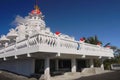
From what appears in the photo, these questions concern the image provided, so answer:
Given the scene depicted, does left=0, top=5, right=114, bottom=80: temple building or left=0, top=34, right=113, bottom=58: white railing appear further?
left=0, top=5, right=114, bottom=80: temple building

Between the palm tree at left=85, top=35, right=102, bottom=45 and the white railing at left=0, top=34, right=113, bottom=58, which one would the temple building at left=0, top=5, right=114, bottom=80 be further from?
the palm tree at left=85, top=35, right=102, bottom=45

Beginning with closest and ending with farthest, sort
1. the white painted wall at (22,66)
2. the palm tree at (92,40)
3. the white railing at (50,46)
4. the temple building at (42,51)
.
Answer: the white railing at (50,46), the temple building at (42,51), the white painted wall at (22,66), the palm tree at (92,40)

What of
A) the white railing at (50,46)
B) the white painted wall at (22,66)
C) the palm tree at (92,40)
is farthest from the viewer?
the palm tree at (92,40)

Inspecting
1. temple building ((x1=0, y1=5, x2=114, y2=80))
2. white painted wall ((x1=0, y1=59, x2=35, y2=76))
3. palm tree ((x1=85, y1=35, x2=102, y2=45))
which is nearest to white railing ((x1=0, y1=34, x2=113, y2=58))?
temple building ((x1=0, y1=5, x2=114, y2=80))

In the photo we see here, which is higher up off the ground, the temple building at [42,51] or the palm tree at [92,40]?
the palm tree at [92,40]

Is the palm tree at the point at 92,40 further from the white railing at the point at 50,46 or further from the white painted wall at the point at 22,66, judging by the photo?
the white painted wall at the point at 22,66

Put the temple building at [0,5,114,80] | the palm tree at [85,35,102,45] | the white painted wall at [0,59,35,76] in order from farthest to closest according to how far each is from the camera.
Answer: the palm tree at [85,35,102,45] → the white painted wall at [0,59,35,76] → the temple building at [0,5,114,80]

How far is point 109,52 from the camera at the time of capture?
19.0 m

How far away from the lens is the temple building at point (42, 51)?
34.4 feet

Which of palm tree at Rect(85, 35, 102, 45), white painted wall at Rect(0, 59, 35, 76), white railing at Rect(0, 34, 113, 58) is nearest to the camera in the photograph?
white railing at Rect(0, 34, 113, 58)

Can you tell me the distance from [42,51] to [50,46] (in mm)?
871

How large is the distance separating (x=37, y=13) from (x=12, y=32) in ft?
17.1

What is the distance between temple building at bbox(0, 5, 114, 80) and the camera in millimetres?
10484

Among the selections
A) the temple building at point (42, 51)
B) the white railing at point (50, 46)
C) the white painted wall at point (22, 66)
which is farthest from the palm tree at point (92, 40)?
the white painted wall at point (22, 66)
